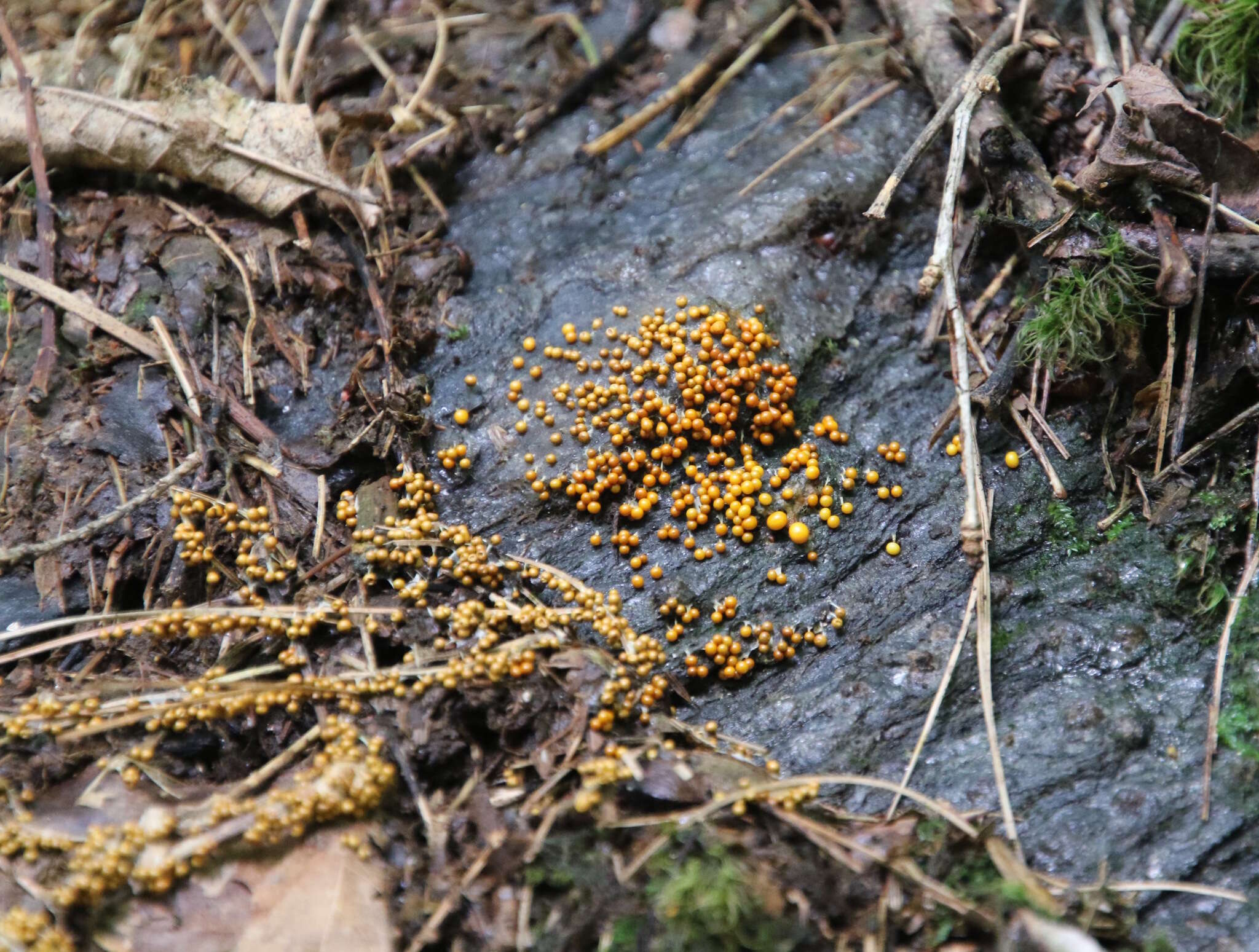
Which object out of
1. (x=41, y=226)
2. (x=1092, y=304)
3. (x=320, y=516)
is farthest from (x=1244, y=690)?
(x=41, y=226)

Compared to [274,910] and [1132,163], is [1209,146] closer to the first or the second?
[1132,163]

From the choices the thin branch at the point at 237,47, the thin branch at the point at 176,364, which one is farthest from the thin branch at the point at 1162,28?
the thin branch at the point at 176,364

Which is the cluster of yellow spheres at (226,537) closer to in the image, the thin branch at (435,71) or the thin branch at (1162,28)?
the thin branch at (435,71)

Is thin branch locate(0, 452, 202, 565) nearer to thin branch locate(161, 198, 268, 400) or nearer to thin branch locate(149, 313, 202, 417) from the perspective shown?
thin branch locate(149, 313, 202, 417)

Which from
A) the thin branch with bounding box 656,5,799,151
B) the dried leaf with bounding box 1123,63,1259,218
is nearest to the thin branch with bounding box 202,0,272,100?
the thin branch with bounding box 656,5,799,151

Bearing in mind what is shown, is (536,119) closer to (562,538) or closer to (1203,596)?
(562,538)

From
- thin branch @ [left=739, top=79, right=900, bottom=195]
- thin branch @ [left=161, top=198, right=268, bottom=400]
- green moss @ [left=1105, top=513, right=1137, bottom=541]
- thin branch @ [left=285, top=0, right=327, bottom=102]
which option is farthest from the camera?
thin branch @ [left=285, top=0, right=327, bottom=102]
